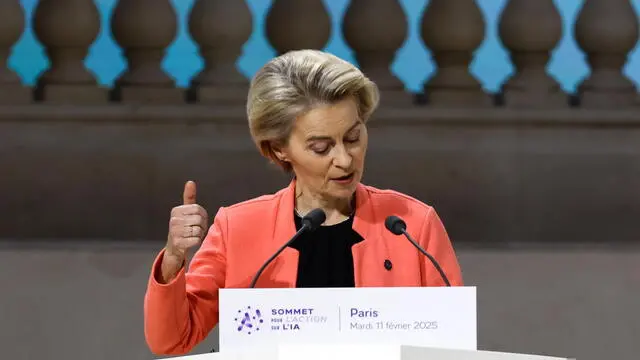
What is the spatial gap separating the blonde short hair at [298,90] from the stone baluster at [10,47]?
4.44 ft

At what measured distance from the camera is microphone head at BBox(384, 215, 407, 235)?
275 cm

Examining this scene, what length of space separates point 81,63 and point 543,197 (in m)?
1.17

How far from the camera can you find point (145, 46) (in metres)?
4.12

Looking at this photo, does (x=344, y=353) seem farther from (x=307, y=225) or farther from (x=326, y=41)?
(x=326, y=41)

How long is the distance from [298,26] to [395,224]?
139 centimetres

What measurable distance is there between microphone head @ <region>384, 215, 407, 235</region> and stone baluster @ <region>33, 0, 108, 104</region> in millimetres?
1526

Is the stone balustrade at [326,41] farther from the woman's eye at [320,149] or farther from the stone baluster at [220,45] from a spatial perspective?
the woman's eye at [320,149]

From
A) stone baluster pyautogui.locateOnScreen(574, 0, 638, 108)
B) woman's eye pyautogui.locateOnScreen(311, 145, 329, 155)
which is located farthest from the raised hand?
stone baluster pyautogui.locateOnScreen(574, 0, 638, 108)

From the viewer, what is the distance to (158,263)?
2744mm

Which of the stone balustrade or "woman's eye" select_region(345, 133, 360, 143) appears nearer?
"woman's eye" select_region(345, 133, 360, 143)

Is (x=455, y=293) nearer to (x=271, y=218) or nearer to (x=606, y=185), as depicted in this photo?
(x=271, y=218)

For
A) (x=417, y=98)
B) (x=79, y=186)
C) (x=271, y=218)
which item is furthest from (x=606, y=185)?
(x=271, y=218)

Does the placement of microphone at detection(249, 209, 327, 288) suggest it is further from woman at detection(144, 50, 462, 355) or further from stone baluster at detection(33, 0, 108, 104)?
stone baluster at detection(33, 0, 108, 104)

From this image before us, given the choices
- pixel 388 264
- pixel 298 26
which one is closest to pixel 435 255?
pixel 388 264
